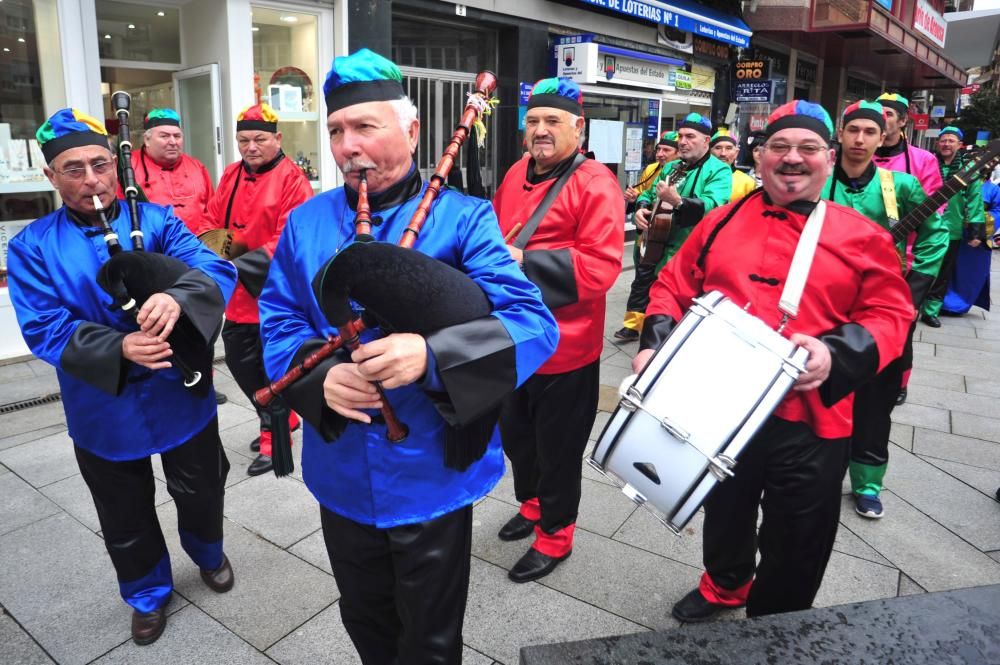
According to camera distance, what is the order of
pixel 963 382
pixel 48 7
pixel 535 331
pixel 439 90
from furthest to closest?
1. pixel 439 90
2. pixel 963 382
3. pixel 48 7
4. pixel 535 331

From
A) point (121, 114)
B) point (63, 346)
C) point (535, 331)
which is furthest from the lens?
point (121, 114)

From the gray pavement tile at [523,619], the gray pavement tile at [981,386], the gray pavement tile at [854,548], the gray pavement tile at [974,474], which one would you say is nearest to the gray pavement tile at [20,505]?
the gray pavement tile at [523,619]

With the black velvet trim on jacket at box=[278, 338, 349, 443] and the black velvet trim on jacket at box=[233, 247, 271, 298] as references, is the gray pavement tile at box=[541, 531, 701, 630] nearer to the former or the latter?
the black velvet trim on jacket at box=[278, 338, 349, 443]

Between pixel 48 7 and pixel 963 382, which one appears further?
pixel 963 382

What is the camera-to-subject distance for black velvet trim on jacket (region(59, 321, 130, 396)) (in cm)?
232

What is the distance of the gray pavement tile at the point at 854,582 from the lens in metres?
3.04

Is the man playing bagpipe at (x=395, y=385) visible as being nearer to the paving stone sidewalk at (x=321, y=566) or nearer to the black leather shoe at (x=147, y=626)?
the paving stone sidewalk at (x=321, y=566)

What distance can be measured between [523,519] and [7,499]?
2.75 meters

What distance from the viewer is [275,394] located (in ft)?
5.63

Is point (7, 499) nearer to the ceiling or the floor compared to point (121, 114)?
nearer to the floor

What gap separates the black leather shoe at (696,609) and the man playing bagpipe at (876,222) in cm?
140

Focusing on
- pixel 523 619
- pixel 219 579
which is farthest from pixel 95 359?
pixel 523 619

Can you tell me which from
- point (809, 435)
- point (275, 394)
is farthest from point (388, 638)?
point (809, 435)

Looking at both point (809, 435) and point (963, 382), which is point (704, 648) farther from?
point (963, 382)
